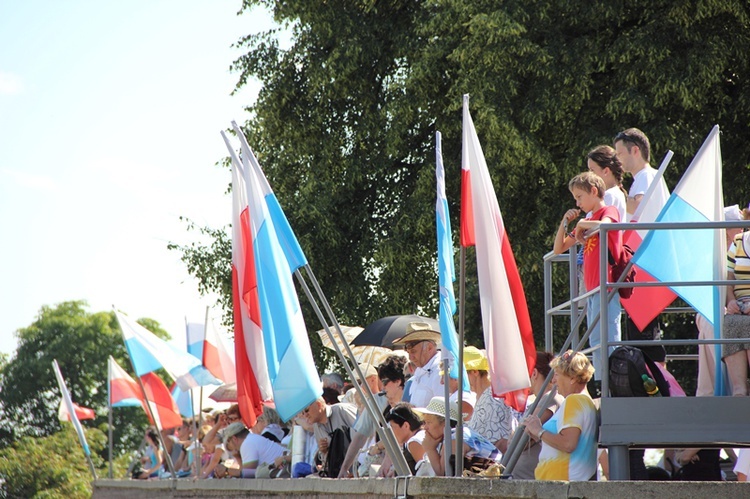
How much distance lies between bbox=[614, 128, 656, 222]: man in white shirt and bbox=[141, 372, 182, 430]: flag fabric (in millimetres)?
10337

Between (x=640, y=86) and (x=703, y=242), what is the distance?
1128cm

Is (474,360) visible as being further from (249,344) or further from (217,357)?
(217,357)

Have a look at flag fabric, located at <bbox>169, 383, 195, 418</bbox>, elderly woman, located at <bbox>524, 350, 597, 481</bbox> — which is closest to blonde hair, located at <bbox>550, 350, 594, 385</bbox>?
elderly woman, located at <bbox>524, 350, 597, 481</bbox>

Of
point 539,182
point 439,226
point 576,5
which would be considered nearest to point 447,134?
point 539,182

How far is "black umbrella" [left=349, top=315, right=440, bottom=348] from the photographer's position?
536 inches

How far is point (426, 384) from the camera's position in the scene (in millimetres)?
10430

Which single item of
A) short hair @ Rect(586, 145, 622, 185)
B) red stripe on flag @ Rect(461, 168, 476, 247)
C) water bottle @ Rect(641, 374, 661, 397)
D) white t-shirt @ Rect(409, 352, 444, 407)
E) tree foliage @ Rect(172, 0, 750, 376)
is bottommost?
white t-shirt @ Rect(409, 352, 444, 407)

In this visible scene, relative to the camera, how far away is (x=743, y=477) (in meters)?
8.40

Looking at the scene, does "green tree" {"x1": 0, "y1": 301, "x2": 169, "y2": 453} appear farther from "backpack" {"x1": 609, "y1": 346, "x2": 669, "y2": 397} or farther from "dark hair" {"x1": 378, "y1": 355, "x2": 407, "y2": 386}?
"backpack" {"x1": 609, "y1": 346, "x2": 669, "y2": 397}

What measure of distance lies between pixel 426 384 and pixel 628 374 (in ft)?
10.3

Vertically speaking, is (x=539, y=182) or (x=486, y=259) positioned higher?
(x=539, y=182)

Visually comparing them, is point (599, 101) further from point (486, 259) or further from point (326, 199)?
point (486, 259)

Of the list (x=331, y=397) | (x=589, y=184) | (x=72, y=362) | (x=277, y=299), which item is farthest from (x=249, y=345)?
(x=72, y=362)

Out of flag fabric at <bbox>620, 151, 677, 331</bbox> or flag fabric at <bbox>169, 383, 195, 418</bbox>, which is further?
flag fabric at <bbox>169, 383, 195, 418</bbox>
